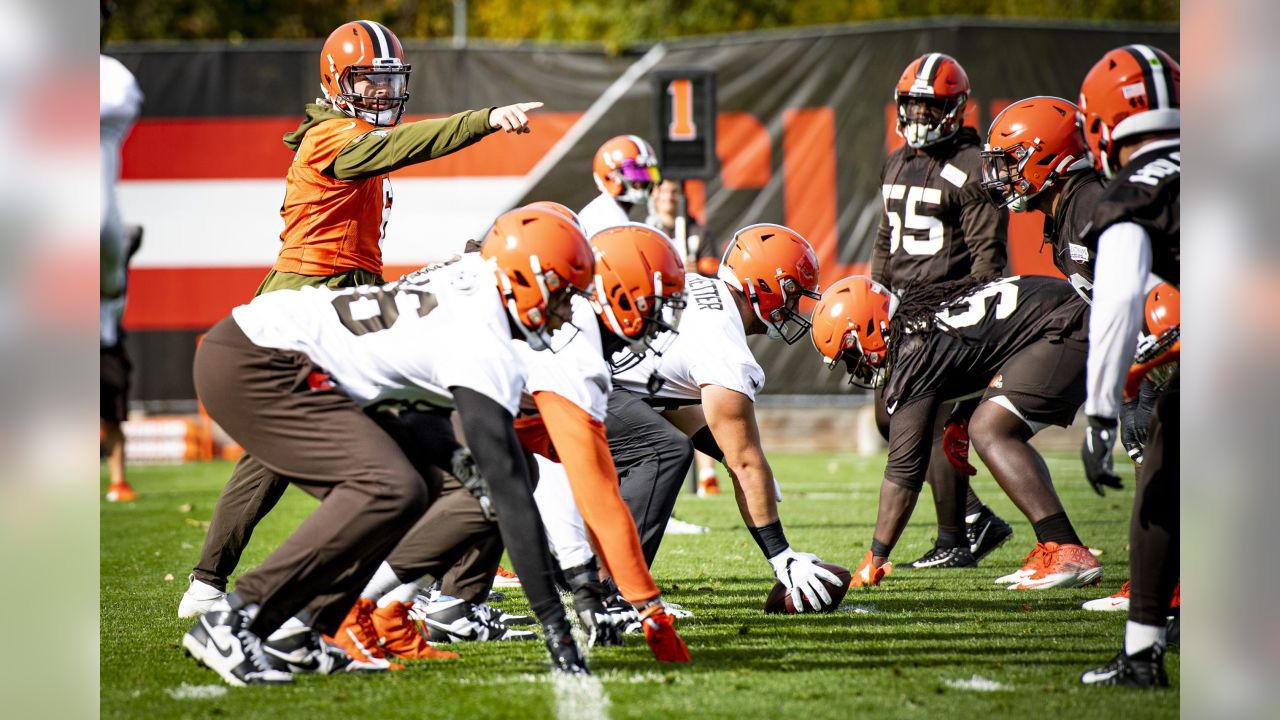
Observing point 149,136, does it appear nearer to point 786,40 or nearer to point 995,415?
point 786,40

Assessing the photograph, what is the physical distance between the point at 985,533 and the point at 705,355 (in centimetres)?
239

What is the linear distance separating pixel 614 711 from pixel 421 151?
2204mm

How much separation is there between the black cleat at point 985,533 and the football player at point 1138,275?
3.02 meters

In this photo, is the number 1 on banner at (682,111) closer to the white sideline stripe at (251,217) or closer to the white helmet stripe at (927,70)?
the white sideline stripe at (251,217)

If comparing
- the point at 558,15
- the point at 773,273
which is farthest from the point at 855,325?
the point at 558,15

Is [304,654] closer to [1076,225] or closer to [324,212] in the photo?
[324,212]

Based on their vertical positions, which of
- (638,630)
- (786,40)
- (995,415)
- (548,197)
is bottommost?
(638,630)

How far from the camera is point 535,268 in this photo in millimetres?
4152

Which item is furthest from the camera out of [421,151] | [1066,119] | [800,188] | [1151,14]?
[1151,14]

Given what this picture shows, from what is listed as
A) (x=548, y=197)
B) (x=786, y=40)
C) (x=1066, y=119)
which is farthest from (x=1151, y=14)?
(x=1066, y=119)

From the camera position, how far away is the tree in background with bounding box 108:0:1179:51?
2155cm

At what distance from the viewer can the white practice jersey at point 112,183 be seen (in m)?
8.70

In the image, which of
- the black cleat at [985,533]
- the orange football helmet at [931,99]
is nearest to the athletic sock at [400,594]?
the black cleat at [985,533]

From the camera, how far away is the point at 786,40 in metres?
13.9
